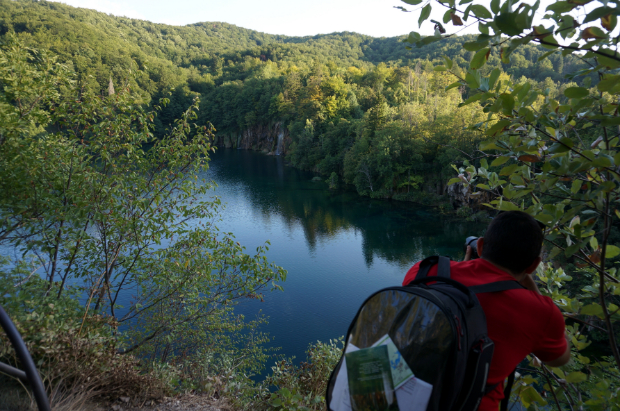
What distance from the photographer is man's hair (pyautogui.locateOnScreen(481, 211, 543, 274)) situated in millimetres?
1262

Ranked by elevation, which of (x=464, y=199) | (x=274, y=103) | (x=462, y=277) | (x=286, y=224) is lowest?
(x=286, y=224)

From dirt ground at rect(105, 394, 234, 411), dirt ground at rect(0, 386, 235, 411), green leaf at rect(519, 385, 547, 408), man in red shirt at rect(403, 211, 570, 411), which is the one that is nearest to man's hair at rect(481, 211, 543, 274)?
man in red shirt at rect(403, 211, 570, 411)

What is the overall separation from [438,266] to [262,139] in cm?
5767

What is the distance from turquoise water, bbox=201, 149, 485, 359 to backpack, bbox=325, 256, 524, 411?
10378 millimetres

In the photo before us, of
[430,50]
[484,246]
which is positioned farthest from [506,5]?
[430,50]

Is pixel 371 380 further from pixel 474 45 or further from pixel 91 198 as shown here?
pixel 91 198

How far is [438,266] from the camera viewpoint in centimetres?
128

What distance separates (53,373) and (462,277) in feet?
12.0

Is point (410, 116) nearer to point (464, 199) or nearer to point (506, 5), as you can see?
point (464, 199)

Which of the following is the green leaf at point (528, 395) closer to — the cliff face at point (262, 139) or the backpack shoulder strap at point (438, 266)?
the backpack shoulder strap at point (438, 266)

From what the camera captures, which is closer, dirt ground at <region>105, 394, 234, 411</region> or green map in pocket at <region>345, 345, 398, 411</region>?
green map in pocket at <region>345, 345, 398, 411</region>

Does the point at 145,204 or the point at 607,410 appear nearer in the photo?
the point at 607,410

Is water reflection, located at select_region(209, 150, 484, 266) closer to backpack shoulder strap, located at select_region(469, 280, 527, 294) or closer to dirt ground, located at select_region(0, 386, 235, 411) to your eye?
dirt ground, located at select_region(0, 386, 235, 411)

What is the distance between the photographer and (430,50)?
78938 mm
